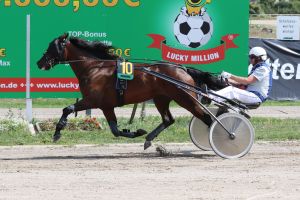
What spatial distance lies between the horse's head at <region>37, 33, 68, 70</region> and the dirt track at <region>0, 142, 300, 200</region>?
1.44m

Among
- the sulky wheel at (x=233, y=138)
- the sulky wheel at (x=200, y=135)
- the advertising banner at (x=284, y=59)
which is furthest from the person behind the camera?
the advertising banner at (x=284, y=59)

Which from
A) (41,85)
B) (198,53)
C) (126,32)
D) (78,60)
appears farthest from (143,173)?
(198,53)

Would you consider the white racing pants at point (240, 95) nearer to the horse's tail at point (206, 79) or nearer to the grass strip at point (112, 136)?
the horse's tail at point (206, 79)

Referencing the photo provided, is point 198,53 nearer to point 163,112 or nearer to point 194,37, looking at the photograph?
point 194,37

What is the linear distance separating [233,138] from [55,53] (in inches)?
123

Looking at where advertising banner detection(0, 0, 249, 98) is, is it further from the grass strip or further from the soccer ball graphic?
the grass strip

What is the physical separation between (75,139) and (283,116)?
6648mm

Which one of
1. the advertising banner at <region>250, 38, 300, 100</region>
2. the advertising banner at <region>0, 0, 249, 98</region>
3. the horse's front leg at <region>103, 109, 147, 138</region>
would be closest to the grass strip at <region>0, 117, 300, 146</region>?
the advertising banner at <region>0, 0, 249, 98</region>

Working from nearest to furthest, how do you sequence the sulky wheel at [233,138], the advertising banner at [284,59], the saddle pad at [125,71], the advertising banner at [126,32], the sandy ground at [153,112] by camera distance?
the sulky wheel at [233,138] < the saddle pad at [125,71] < the advertising banner at [126,32] < the sandy ground at [153,112] < the advertising banner at [284,59]

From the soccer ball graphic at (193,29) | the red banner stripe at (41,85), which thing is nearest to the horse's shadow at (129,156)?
the red banner stripe at (41,85)

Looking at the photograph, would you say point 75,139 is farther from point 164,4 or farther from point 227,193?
point 227,193

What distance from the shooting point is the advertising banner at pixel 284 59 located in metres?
22.3

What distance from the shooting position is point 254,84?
1232 cm

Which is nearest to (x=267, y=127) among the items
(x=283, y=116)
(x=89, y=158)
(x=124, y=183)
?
(x=283, y=116)
